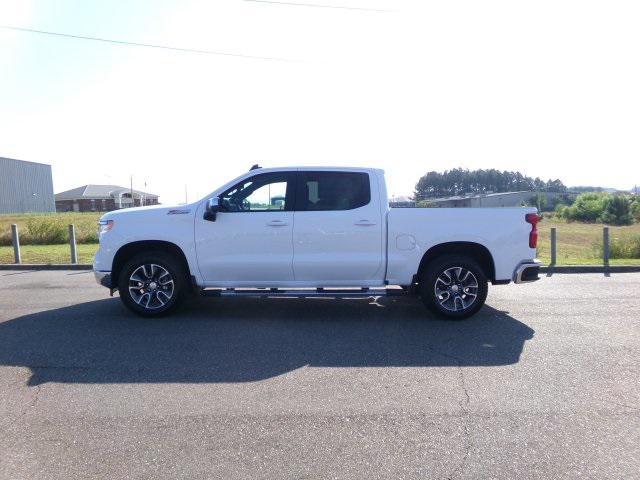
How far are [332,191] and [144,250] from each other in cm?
275

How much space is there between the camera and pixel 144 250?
686 centimetres

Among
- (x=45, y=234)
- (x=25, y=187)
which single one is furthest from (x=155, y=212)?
(x=25, y=187)

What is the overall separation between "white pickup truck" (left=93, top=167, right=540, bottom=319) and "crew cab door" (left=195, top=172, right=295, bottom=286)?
0.01 metres

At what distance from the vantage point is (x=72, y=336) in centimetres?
598

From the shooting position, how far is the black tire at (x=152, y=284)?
6.70 m

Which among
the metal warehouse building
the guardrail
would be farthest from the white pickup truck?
the metal warehouse building

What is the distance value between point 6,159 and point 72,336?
91075 millimetres

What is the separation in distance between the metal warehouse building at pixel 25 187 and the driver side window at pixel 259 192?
288ft

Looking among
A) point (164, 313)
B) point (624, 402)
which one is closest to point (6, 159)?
point (164, 313)

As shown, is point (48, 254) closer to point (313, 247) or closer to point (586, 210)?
point (313, 247)

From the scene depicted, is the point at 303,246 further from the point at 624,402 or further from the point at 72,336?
the point at 624,402

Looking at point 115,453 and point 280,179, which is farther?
point 280,179

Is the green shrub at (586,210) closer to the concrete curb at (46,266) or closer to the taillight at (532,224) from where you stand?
the taillight at (532,224)

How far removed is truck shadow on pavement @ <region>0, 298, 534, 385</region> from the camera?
485 centimetres
